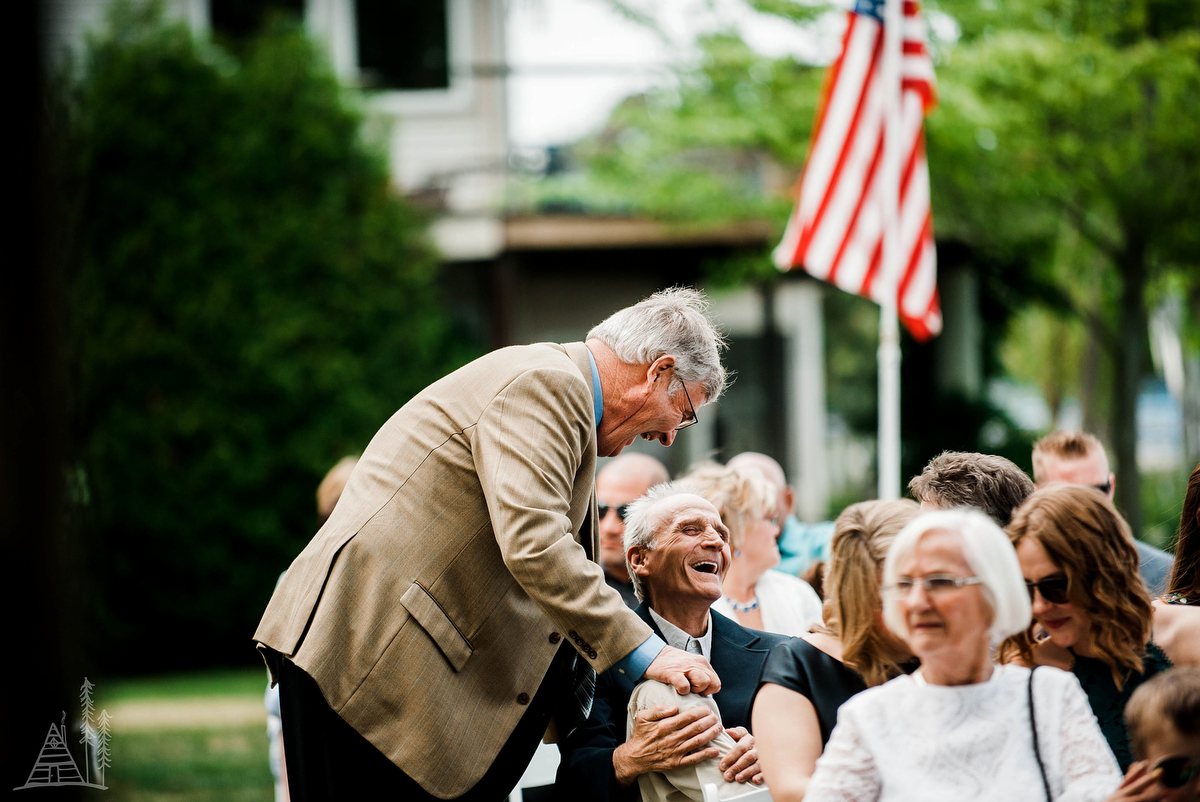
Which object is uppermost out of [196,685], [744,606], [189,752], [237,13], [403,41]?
[237,13]

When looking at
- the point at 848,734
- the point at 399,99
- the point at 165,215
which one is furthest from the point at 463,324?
the point at 848,734

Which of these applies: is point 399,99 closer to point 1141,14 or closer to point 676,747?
point 1141,14

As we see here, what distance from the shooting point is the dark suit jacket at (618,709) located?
2731 millimetres

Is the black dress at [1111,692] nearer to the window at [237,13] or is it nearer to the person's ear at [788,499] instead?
the person's ear at [788,499]

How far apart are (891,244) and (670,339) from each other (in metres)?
3.38

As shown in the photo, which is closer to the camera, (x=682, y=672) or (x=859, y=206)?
(x=682, y=672)

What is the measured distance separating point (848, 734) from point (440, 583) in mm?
1126

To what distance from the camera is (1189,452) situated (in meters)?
10.7

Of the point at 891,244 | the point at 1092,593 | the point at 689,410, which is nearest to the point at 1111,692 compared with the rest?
the point at 1092,593

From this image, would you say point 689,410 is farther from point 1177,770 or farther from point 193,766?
point 193,766

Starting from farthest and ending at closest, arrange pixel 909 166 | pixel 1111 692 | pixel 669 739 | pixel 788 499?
pixel 909 166 → pixel 788 499 → pixel 669 739 → pixel 1111 692

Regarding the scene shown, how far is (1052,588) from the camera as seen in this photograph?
7.68ft

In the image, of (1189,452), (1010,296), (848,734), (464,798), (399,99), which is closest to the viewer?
(848,734)

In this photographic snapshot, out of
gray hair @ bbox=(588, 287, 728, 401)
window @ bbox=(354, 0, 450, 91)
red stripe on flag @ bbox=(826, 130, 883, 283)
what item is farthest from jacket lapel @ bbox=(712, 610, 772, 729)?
window @ bbox=(354, 0, 450, 91)
